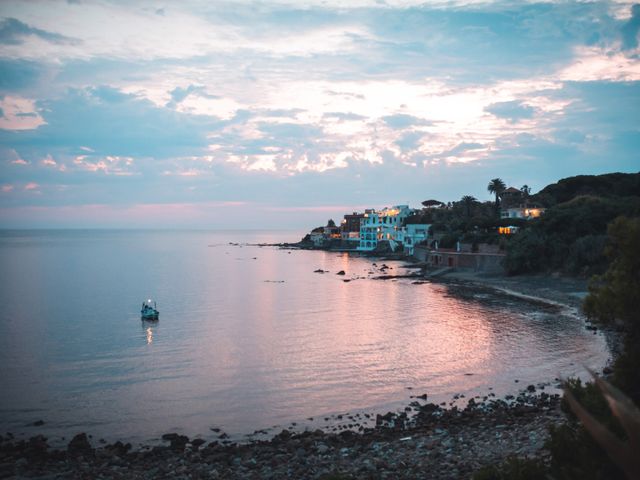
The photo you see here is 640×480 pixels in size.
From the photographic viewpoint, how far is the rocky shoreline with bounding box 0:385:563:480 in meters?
14.9

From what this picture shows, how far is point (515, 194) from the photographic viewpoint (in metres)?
120

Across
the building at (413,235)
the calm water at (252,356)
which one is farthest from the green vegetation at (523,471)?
the building at (413,235)

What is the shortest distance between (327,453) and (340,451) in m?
0.42

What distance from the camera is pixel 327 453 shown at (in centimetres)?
1650

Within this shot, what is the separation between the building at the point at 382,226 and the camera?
137837 millimetres

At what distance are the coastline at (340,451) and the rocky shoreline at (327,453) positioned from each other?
3cm

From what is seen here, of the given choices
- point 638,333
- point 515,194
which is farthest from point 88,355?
point 515,194

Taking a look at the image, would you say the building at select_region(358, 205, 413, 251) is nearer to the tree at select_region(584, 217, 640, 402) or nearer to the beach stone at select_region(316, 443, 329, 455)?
the beach stone at select_region(316, 443, 329, 455)

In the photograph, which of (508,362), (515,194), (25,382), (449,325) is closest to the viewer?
(25,382)

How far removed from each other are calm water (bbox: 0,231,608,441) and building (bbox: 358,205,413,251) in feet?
255

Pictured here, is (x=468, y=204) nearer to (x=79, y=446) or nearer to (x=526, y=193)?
(x=526, y=193)

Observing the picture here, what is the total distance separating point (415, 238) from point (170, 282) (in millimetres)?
65678

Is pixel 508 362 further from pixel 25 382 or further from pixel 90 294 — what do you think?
pixel 90 294

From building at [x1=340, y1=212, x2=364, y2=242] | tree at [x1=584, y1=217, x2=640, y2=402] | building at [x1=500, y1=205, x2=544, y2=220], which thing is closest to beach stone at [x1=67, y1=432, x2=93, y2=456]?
tree at [x1=584, y1=217, x2=640, y2=402]
